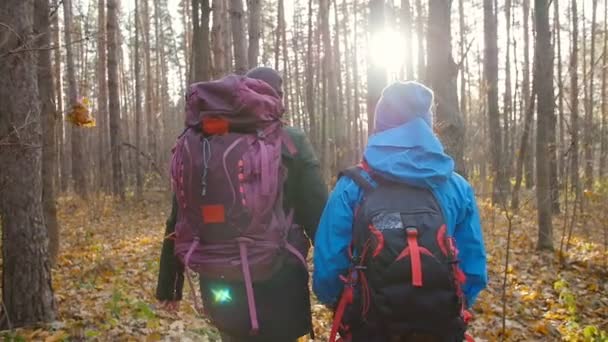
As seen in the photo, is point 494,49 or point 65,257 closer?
point 65,257

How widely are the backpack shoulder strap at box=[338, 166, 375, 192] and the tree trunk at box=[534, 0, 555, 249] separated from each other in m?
6.22

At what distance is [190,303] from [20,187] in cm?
230

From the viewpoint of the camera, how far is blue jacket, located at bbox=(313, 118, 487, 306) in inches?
76.7

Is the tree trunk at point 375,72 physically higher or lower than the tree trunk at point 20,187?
higher

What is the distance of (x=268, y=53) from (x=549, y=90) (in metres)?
27.4

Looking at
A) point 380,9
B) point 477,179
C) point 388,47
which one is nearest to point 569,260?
point 388,47

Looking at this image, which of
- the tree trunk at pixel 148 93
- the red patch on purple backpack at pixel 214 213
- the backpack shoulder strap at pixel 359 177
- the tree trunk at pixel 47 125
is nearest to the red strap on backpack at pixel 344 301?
the backpack shoulder strap at pixel 359 177

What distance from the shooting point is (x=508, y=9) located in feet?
64.7

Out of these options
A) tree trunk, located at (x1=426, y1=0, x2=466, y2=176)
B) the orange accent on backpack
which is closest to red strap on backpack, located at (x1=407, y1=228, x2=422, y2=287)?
the orange accent on backpack

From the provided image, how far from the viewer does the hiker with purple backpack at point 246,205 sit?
205 centimetres

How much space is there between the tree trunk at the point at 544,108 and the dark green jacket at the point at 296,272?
20.1 feet

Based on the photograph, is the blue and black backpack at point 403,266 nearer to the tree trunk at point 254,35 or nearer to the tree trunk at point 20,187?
the tree trunk at point 20,187

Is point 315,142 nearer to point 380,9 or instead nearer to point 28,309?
point 380,9

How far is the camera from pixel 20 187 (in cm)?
380
